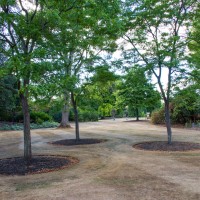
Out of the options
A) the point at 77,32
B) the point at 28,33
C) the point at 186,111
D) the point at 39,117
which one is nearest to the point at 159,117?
the point at 186,111

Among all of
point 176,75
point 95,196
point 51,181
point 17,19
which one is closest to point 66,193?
point 95,196

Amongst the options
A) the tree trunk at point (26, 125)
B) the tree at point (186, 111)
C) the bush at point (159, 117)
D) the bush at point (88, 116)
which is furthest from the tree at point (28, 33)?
the bush at point (88, 116)

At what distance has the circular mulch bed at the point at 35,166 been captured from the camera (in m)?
7.13

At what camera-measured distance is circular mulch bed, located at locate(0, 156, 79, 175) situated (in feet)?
23.4

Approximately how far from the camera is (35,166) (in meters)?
7.64

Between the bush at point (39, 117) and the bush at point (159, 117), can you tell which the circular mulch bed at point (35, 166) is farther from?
the bush at point (39, 117)

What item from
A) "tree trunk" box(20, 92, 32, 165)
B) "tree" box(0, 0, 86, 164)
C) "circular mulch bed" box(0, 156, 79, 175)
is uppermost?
"tree" box(0, 0, 86, 164)

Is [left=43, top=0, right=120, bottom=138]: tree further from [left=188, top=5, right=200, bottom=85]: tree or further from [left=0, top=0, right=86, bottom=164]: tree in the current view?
[left=188, top=5, right=200, bottom=85]: tree

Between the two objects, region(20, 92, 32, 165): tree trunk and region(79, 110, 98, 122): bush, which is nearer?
region(20, 92, 32, 165): tree trunk

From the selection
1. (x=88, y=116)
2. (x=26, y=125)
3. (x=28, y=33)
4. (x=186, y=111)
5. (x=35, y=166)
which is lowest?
(x=35, y=166)

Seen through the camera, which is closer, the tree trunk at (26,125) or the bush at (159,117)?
the tree trunk at (26,125)

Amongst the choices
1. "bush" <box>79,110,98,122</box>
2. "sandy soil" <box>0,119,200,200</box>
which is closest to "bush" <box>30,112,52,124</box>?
"bush" <box>79,110,98,122</box>

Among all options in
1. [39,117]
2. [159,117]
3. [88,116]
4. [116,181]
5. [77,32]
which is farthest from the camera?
[88,116]

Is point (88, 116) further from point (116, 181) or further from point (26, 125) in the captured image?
point (116, 181)
